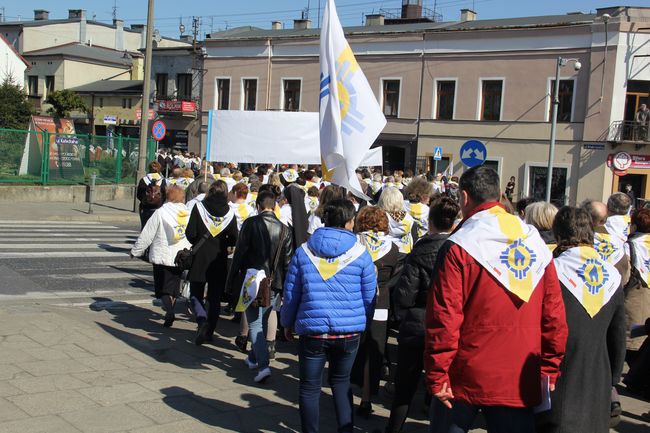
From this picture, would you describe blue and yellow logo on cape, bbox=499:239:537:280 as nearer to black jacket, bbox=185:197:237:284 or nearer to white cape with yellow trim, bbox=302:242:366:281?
white cape with yellow trim, bbox=302:242:366:281

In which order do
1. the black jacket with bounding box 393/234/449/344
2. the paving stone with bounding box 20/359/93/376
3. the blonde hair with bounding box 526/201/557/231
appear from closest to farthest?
the black jacket with bounding box 393/234/449/344 < the blonde hair with bounding box 526/201/557/231 < the paving stone with bounding box 20/359/93/376

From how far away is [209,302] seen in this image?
7.75m

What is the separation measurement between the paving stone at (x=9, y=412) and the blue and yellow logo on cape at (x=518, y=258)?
366 centimetres

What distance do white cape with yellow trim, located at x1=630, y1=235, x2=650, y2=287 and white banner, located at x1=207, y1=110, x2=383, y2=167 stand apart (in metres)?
5.66

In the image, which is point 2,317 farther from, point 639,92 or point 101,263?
point 639,92

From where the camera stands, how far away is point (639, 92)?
32.2 m

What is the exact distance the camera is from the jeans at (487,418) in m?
3.53

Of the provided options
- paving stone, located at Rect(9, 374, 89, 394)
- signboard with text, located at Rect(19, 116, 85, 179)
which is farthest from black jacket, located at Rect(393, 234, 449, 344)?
signboard with text, located at Rect(19, 116, 85, 179)

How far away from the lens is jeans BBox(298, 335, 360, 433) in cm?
475

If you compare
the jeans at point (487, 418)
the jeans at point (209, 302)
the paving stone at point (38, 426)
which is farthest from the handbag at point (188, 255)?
the jeans at point (487, 418)

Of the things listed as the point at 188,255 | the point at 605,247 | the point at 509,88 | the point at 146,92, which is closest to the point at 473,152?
the point at 188,255

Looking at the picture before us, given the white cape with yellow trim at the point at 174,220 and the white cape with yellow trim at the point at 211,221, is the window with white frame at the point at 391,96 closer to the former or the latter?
the white cape with yellow trim at the point at 174,220

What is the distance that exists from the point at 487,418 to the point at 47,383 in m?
3.92

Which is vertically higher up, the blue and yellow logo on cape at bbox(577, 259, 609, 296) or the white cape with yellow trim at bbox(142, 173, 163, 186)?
the white cape with yellow trim at bbox(142, 173, 163, 186)
